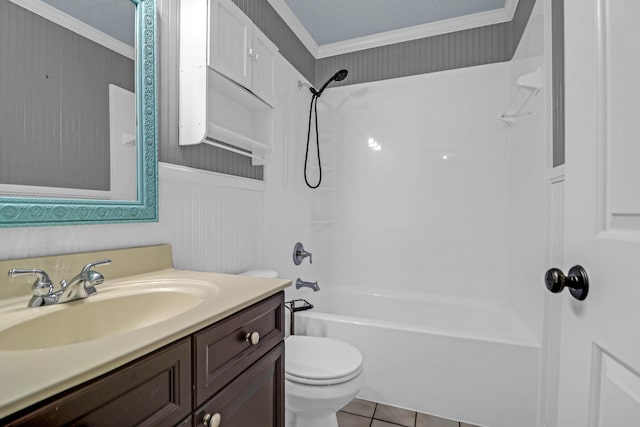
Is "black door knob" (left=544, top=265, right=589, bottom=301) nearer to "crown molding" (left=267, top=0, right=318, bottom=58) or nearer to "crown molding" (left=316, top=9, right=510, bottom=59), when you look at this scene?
"crown molding" (left=267, top=0, right=318, bottom=58)

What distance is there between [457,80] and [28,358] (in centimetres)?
273

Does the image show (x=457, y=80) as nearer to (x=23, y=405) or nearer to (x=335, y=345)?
(x=335, y=345)

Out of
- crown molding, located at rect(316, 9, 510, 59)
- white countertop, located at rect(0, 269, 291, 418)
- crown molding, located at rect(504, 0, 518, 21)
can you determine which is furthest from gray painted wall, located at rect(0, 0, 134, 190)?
crown molding, located at rect(504, 0, 518, 21)

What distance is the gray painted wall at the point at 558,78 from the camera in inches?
51.8

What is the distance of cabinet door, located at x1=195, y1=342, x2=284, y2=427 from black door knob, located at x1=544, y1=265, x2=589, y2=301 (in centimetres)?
73

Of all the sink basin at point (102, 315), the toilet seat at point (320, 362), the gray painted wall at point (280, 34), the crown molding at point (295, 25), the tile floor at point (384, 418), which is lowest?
the tile floor at point (384, 418)

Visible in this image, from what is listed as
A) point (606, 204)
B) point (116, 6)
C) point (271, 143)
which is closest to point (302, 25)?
point (271, 143)

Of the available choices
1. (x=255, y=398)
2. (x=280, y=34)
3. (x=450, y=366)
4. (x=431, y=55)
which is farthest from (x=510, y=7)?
(x=255, y=398)

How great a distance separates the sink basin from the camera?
0.65m

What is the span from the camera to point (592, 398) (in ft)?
1.77

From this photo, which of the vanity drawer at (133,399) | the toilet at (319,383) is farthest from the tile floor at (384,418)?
the vanity drawer at (133,399)

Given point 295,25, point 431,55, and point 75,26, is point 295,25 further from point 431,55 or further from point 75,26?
point 75,26

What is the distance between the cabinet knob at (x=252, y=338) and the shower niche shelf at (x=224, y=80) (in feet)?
2.78

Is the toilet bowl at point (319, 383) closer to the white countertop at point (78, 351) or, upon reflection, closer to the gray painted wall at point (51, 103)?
the white countertop at point (78, 351)
